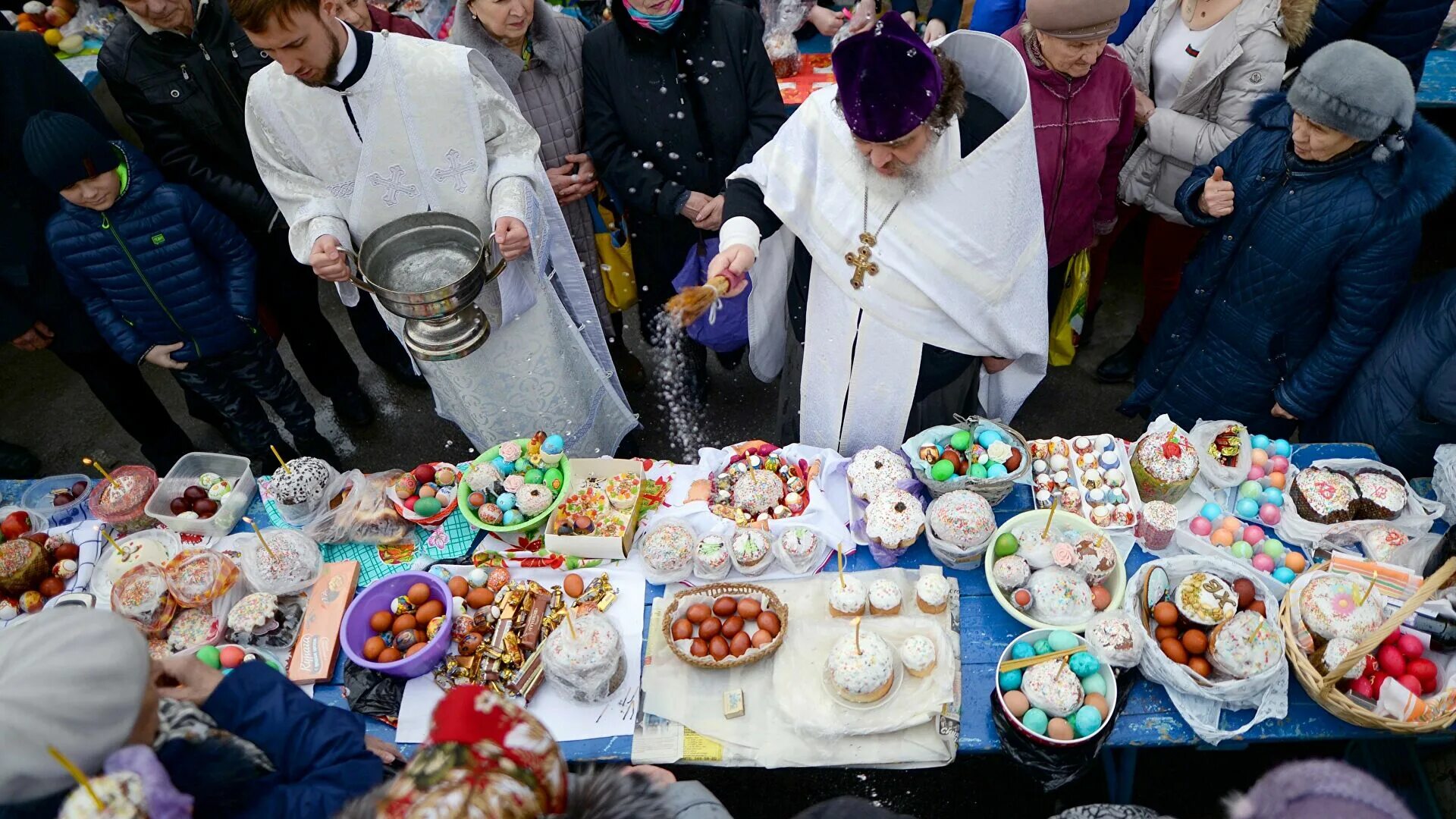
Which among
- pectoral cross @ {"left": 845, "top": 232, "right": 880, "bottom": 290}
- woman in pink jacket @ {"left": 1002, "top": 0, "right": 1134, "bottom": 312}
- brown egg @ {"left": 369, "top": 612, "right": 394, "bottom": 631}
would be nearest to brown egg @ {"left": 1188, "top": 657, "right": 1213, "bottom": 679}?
pectoral cross @ {"left": 845, "top": 232, "right": 880, "bottom": 290}

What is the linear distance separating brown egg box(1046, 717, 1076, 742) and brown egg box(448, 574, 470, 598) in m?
1.66

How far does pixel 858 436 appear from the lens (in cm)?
296

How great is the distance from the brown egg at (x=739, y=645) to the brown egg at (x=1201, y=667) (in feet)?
3.76

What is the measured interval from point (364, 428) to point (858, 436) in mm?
2971

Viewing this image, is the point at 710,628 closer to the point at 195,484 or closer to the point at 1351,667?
the point at 1351,667

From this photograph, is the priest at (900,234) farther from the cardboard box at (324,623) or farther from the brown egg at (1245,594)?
the cardboard box at (324,623)

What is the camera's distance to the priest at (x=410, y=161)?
2.74 m

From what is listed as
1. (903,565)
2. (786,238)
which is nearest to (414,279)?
(786,238)

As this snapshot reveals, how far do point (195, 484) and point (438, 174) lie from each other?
4.51 ft

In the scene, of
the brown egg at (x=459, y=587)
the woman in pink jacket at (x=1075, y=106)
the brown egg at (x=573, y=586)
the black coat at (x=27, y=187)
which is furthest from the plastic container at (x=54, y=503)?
the woman in pink jacket at (x=1075, y=106)

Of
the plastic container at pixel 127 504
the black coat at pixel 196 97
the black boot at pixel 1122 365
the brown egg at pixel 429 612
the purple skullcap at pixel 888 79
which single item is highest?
the purple skullcap at pixel 888 79

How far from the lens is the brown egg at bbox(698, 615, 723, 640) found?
7.76 ft

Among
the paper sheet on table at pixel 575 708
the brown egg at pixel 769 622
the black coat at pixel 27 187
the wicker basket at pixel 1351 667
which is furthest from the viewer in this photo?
the black coat at pixel 27 187

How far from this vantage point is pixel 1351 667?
2.05 m
